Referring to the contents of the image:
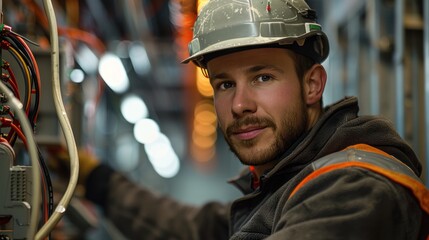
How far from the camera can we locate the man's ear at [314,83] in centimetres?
273

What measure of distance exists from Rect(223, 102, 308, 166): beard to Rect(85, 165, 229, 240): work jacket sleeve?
117cm

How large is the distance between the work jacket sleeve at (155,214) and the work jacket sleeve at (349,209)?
5.70 ft

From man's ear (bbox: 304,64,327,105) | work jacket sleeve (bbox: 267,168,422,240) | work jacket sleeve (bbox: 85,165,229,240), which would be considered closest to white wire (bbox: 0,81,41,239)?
work jacket sleeve (bbox: 267,168,422,240)

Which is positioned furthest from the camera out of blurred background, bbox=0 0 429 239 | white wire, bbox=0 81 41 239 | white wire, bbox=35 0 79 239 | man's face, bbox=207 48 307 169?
blurred background, bbox=0 0 429 239

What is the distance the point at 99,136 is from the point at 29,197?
648cm

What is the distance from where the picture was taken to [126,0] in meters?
5.41

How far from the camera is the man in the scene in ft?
6.49

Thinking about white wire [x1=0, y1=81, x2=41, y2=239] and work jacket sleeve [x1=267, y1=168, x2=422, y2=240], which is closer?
white wire [x1=0, y1=81, x2=41, y2=239]

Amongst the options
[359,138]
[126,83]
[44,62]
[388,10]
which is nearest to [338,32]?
[388,10]

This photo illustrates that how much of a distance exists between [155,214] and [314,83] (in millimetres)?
1799

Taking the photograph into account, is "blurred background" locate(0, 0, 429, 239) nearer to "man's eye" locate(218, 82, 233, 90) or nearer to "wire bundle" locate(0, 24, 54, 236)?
"man's eye" locate(218, 82, 233, 90)

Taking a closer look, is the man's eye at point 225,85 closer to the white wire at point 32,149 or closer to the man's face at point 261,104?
the man's face at point 261,104

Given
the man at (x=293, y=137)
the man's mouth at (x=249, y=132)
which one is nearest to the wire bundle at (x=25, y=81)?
the man at (x=293, y=137)

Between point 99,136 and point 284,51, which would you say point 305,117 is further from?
point 99,136
